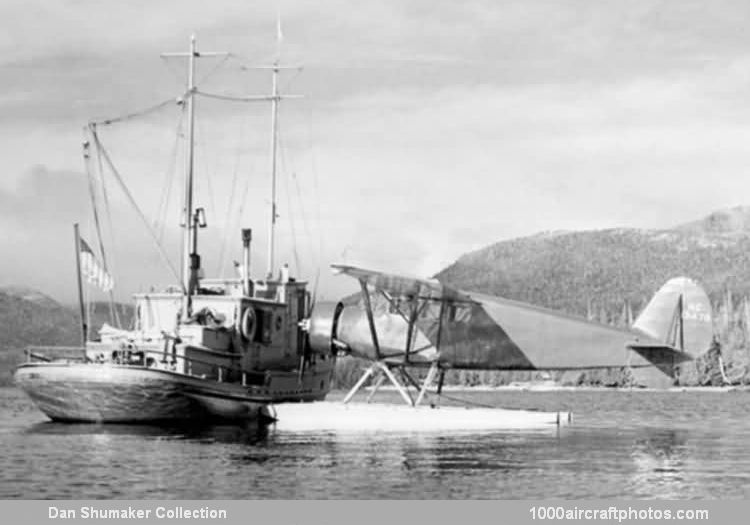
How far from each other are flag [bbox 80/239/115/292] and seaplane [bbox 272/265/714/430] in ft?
24.6

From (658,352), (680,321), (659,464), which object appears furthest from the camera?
(680,321)

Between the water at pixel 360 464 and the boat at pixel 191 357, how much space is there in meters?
0.96

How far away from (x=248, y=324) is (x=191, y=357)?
250 cm

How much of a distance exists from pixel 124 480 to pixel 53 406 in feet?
50.9

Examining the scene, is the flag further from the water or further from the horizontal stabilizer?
the horizontal stabilizer

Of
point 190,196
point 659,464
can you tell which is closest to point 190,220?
point 190,196

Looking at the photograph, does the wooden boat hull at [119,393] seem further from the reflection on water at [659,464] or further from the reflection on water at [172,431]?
the reflection on water at [659,464]

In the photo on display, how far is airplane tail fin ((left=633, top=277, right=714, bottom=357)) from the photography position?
109 feet

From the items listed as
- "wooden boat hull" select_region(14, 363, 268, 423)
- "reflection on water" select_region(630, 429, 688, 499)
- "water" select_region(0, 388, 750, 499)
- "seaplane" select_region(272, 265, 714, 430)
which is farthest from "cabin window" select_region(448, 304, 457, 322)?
"wooden boat hull" select_region(14, 363, 268, 423)

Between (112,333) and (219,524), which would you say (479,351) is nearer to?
(112,333)

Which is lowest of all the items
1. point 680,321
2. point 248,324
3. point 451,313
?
point 248,324

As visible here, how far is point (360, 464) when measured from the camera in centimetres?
2553

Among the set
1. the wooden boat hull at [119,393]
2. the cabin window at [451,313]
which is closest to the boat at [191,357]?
the wooden boat hull at [119,393]

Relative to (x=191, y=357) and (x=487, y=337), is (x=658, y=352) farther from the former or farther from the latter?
(x=191, y=357)
